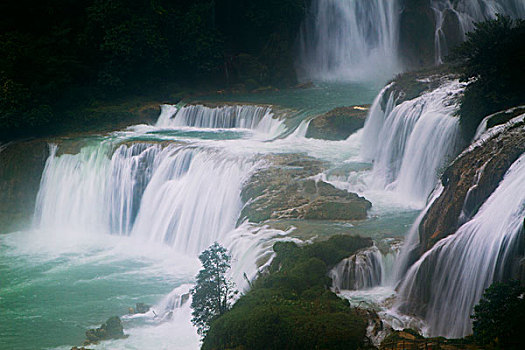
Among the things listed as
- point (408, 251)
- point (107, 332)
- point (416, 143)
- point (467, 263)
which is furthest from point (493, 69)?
point (107, 332)

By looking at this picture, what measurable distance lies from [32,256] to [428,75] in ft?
43.5

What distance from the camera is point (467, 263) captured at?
28.3 feet

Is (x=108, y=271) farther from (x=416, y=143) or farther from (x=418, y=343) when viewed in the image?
(x=418, y=343)

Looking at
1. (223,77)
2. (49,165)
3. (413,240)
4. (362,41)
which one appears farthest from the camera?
(362,41)

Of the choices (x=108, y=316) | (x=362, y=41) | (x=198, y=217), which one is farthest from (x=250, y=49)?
(x=108, y=316)

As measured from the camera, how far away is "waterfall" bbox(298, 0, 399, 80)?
107ft

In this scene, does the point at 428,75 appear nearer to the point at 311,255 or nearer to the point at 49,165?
the point at 311,255

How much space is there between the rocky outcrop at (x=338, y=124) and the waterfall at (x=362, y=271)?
32.7 feet

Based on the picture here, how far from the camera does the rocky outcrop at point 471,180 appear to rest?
9711 millimetres

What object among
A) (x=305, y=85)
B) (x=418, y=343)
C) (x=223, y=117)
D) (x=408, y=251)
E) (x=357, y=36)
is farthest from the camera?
(x=357, y=36)

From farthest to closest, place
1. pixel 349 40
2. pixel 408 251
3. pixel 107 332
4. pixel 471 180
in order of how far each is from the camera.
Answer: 1. pixel 349 40
2. pixel 107 332
3. pixel 408 251
4. pixel 471 180

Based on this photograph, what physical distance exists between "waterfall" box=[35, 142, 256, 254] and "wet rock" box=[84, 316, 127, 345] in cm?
428

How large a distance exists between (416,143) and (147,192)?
28.8 feet

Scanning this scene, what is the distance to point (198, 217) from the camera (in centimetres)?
1742
